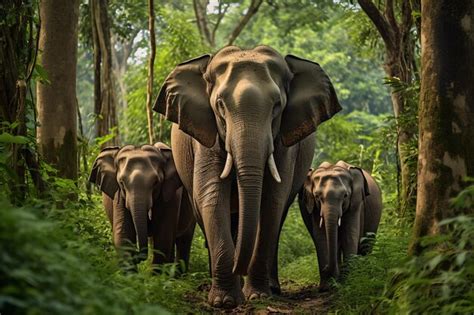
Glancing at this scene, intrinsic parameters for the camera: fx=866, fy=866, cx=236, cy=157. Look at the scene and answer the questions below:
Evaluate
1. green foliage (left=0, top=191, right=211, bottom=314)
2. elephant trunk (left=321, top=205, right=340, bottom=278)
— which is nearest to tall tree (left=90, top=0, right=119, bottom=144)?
elephant trunk (left=321, top=205, right=340, bottom=278)

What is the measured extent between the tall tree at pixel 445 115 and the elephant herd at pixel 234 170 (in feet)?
5.73

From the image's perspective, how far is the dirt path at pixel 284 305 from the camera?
785 centimetres

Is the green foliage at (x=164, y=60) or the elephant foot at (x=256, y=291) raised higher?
the green foliage at (x=164, y=60)

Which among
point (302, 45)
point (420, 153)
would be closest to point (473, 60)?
point (420, 153)

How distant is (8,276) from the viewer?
3.66m

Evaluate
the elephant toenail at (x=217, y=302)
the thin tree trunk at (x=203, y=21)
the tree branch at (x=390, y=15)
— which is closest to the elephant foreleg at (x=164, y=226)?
the elephant toenail at (x=217, y=302)

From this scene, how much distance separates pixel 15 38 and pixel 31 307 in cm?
407

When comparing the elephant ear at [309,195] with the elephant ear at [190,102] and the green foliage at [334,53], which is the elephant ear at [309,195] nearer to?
the elephant ear at [190,102]

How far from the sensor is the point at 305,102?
8883mm

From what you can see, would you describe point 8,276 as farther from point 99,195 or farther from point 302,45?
point 302,45

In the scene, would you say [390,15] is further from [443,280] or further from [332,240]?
[443,280]

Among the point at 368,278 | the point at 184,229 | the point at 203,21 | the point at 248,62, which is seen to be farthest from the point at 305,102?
the point at 203,21

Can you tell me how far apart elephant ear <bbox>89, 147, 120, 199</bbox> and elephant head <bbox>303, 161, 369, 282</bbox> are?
2.57 m

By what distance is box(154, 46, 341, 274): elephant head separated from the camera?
7695 mm
